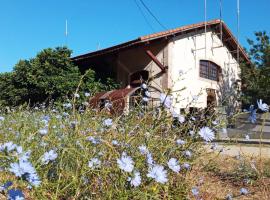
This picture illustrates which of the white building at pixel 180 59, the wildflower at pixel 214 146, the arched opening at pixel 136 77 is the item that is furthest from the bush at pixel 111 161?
the arched opening at pixel 136 77

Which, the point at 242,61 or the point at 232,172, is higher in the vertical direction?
the point at 242,61

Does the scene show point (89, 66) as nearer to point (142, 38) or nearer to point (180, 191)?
point (142, 38)

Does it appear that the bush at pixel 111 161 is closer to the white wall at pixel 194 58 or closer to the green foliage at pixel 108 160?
the green foliage at pixel 108 160

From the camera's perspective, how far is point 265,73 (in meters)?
17.9

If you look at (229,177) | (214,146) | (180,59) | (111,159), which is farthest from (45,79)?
(111,159)

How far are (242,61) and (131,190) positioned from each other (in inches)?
748

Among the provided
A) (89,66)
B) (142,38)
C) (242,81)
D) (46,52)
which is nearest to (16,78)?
(46,52)

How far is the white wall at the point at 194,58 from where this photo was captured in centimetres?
1534

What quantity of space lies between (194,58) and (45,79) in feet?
19.6

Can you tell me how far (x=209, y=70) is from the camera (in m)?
17.9

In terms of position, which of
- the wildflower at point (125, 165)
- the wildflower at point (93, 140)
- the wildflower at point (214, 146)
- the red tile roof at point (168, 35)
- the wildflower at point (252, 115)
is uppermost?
the red tile roof at point (168, 35)

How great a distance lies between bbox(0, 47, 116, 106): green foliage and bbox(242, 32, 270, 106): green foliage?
643cm

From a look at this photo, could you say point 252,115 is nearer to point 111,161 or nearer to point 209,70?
point 111,161

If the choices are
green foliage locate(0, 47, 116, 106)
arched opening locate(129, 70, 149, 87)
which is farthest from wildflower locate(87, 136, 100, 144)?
arched opening locate(129, 70, 149, 87)
